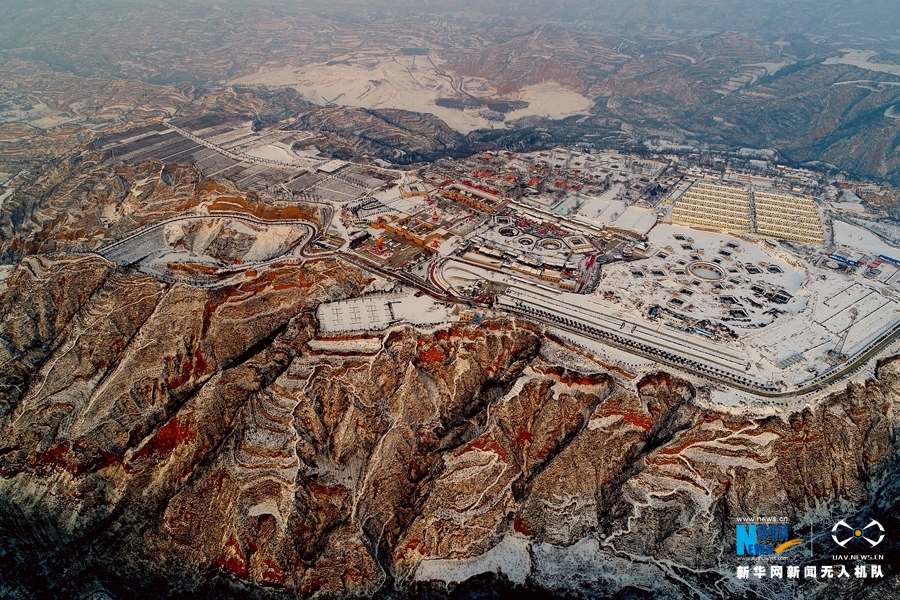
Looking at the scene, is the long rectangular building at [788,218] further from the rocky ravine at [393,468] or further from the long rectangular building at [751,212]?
the rocky ravine at [393,468]

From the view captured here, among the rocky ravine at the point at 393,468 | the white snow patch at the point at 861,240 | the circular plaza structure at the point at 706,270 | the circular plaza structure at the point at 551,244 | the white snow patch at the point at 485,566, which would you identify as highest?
the white snow patch at the point at 861,240

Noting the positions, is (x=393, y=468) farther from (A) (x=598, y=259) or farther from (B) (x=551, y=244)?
(A) (x=598, y=259)

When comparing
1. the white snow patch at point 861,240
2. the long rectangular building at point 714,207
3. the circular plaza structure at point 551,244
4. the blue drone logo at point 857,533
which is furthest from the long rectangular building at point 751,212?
the blue drone logo at point 857,533

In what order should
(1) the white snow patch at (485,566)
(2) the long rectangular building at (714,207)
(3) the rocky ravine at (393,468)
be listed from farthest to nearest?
1. (2) the long rectangular building at (714,207)
2. (1) the white snow patch at (485,566)
3. (3) the rocky ravine at (393,468)

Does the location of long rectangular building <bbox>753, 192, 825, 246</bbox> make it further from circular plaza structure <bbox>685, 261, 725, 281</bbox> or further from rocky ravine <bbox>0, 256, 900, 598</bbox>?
rocky ravine <bbox>0, 256, 900, 598</bbox>

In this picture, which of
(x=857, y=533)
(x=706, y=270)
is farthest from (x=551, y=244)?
(x=857, y=533)

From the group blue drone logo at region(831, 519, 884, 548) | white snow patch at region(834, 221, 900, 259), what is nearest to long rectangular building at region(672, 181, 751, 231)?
white snow patch at region(834, 221, 900, 259)
